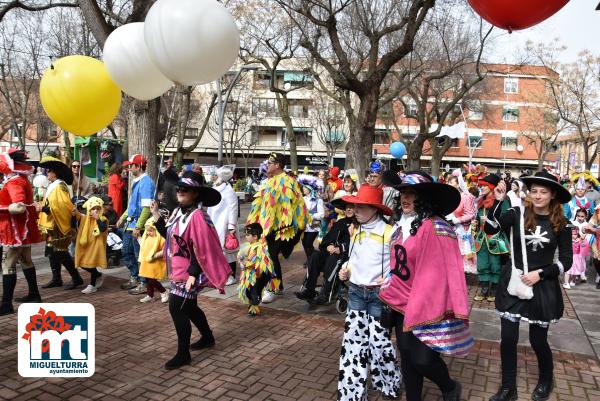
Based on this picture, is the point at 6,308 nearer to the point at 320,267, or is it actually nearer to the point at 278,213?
the point at 278,213

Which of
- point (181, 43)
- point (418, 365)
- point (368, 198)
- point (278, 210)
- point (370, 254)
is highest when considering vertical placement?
point (181, 43)

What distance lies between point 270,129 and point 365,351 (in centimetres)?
4861

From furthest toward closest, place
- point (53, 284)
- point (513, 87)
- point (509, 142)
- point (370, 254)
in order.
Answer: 1. point (509, 142)
2. point (513, 87)
3. point (53, 284)
4. point (370, 254)

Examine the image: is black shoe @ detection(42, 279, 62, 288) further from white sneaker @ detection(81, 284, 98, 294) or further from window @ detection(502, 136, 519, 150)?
window @ detection(502, 136, 519, 150)

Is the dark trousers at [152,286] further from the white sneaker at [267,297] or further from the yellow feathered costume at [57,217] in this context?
the yellow feathered costume at [57,217]

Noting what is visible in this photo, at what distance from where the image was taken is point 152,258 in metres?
6.18

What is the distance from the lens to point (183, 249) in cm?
438

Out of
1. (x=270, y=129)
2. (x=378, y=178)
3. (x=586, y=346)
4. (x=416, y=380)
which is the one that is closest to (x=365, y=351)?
(x=416, y=380)

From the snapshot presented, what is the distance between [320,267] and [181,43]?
136 inches

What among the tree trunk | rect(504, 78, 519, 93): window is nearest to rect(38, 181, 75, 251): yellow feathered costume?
the tree trunk

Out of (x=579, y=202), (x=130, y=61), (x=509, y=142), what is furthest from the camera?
(x=509, y=142)

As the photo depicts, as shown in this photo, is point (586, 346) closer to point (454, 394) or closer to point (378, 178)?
point (454, 394)

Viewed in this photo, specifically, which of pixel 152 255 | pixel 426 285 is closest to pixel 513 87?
pixel 152 255

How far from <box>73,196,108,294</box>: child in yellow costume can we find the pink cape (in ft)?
17.3
